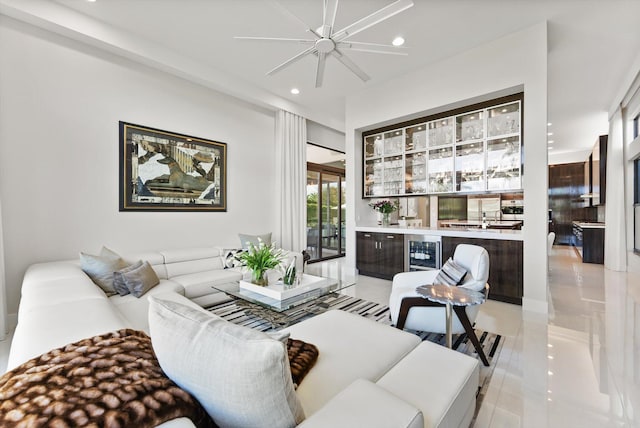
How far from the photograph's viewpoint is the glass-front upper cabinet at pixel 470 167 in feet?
13.3

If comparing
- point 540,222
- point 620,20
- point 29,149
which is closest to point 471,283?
point 540,222

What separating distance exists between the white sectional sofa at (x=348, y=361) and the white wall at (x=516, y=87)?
8.56 feet

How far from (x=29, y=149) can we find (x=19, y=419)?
11.5ft

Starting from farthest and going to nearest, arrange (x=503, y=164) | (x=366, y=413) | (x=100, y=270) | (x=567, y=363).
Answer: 1. (x=503, y=164)
2. (x=100, y=270)
3. (x=567, y=363)
4. (x=366, y=413)

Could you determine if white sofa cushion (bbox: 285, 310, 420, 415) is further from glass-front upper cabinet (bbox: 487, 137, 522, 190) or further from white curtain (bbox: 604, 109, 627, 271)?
white curtain (bbox: 604, 109, 627, 271)

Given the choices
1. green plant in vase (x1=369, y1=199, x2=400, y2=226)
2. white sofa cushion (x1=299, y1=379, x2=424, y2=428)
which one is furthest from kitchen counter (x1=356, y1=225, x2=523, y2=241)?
white sofa cushion (x1=299, y1=379, x2=424, y2=428)

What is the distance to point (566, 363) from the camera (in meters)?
2.21

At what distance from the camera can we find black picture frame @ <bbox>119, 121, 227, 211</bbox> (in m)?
3.62

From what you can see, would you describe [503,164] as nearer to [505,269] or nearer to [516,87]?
[516,87]

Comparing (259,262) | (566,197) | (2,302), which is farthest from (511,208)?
(2,302)

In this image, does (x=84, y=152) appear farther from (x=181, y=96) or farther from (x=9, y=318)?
(x=9, y=318)

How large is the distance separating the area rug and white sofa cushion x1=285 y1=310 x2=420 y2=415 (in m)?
0.71

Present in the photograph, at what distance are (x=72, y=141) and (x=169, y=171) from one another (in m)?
1.08

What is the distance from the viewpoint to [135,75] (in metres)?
3.68
